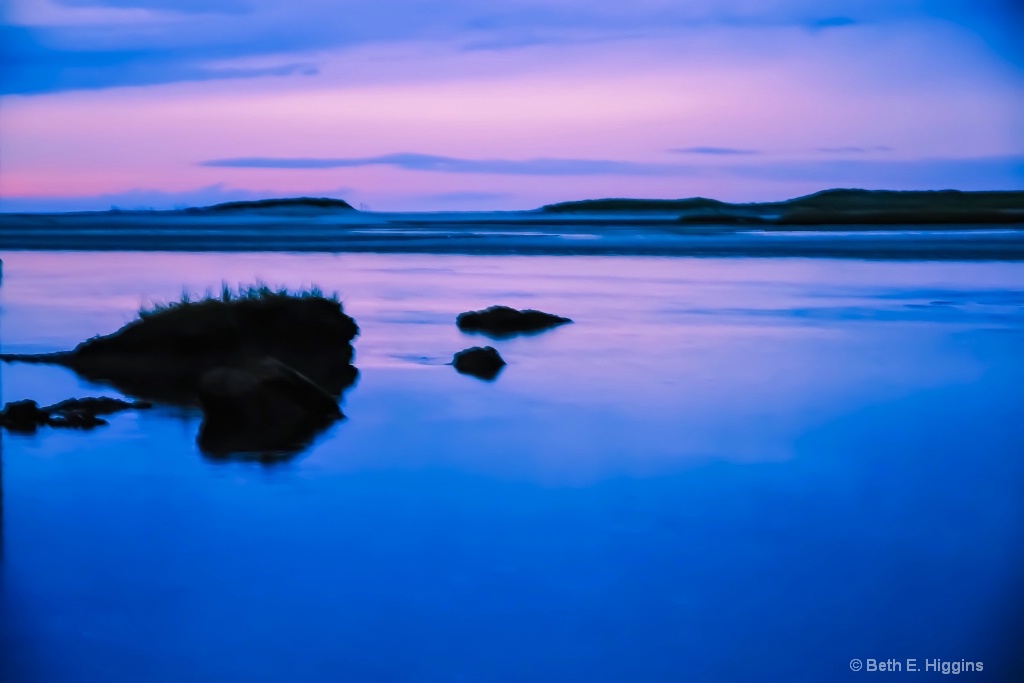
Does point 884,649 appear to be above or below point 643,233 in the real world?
below

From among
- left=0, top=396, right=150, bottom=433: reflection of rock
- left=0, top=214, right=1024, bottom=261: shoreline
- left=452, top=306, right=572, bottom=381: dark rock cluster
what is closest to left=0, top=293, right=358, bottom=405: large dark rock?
left=0, top=396, right=150, bottom=433: reflection of rock

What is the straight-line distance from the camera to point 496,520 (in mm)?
6105

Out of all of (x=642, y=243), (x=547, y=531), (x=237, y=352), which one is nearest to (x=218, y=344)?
(x=237, y=352)

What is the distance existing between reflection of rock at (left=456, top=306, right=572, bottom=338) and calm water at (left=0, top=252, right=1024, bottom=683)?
2.70 meters

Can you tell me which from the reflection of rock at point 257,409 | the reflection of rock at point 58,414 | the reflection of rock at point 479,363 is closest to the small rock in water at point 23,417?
the reflection of rock at point 58,414

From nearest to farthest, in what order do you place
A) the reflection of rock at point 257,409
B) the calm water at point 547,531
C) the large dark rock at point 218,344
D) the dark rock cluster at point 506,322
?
1. the calm water at point 547,531
2. the reflection of rock at point 257,409
3. the large dark rock at point 218,344
4. the dark rock cluster at point 506,322

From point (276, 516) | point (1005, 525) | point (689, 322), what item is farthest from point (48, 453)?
point (689, 322)

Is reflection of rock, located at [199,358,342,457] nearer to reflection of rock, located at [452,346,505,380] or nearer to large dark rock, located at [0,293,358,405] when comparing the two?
large dark rock, located at [0,293,358,405]

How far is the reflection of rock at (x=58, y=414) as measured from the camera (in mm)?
8086

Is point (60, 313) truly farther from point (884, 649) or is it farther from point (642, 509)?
point (884, 649)

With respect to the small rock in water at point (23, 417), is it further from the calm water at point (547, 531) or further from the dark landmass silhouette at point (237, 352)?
the dark landmass silhouette at point (237, 352)

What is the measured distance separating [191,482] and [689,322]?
10666 millimetres

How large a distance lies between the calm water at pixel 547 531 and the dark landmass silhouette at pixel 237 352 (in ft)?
1.32

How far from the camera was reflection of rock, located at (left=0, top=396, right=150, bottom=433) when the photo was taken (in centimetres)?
809
